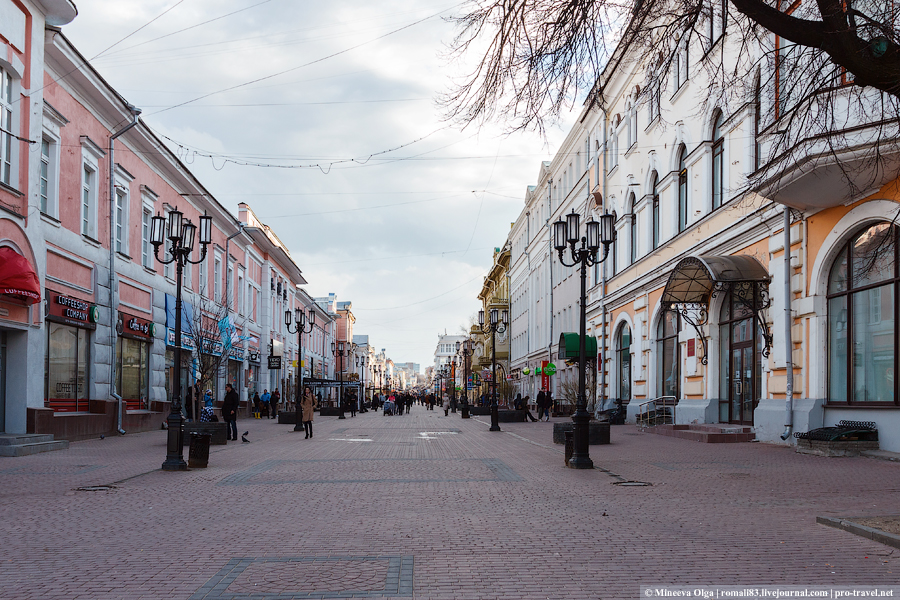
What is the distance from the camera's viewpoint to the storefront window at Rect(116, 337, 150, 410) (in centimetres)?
2647

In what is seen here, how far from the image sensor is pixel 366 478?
13.5 m

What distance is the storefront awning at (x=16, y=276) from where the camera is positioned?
17.7 meters

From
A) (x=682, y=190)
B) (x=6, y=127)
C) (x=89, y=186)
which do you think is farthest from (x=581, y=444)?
(x=89, y=186)

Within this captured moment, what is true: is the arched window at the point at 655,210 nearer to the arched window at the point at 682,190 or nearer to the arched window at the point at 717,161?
the arched window at the point at 682,190

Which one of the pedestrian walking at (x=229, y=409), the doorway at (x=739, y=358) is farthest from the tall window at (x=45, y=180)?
the doorway at (x=739, y=358)

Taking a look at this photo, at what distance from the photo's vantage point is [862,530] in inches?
313

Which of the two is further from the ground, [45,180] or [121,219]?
[45,180]

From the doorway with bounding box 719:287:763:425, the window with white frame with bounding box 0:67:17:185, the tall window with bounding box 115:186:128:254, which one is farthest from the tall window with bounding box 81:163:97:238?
the doorway with bounding box 719:287:763:425

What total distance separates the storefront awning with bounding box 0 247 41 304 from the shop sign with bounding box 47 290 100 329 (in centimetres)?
246

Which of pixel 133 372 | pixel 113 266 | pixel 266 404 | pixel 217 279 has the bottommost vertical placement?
pixel 266 404

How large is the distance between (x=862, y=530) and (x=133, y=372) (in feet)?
80.3

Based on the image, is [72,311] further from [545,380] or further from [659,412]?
[545,380]

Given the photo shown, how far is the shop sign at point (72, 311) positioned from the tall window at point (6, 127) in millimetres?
3409

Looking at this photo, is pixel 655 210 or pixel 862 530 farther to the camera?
pixel 655 210
